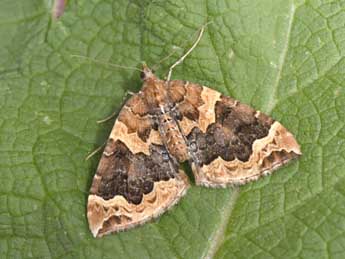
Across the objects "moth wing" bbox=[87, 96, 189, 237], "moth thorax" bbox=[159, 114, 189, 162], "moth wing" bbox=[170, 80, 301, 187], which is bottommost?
"moth wing" bbox=[87, 96, 189, 237]

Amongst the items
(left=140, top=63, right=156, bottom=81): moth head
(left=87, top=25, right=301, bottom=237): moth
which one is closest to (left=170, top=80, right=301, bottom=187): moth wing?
(left=87, top=25, right=301, bottom=237): moth

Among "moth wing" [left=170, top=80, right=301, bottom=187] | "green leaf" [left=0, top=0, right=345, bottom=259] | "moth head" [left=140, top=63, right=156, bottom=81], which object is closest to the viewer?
"green leaf" [left=0, top=0, right=345, bottom=259]

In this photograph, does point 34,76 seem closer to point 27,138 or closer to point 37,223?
point 27,138

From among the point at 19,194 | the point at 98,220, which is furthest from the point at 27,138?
the point at 98,220

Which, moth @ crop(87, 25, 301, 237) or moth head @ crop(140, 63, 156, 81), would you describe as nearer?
moth @ crop(87, 25, 301, 237)

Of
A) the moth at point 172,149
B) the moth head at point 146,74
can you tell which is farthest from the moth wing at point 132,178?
the moth head at point 146,74

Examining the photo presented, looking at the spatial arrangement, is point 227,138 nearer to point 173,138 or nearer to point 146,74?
Result: point 173,138

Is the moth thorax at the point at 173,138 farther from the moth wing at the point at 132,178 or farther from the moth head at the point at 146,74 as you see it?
the moth head at the point at 146,74

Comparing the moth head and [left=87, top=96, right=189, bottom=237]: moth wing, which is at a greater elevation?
the moth head

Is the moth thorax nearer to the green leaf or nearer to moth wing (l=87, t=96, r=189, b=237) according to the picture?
moth wing (l=87, t=96, r=189, b=237)
